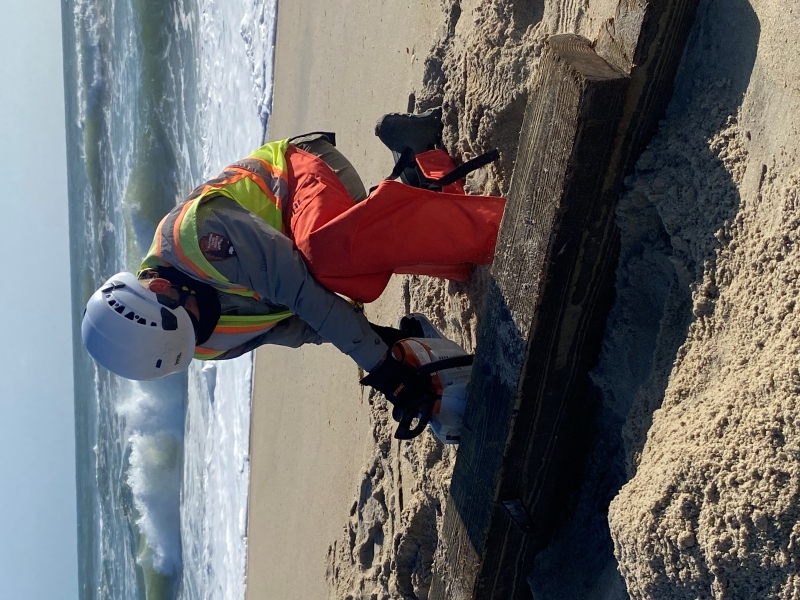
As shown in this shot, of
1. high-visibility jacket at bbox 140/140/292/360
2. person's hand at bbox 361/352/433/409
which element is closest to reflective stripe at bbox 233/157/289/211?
high-visibility jacket at bbox 140/140/292/360

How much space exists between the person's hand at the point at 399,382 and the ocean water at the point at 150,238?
528cm

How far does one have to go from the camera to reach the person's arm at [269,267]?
249 cm

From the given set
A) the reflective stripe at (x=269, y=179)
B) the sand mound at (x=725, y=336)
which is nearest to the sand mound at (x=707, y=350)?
the sand mound at (x=725, y=336)

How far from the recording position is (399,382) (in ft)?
8.27

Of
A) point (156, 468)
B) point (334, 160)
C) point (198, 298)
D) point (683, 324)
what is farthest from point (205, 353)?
point (156, 468)

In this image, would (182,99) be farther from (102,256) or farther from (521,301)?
(521,301)

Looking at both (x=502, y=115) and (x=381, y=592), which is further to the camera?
(x=381, y=592)

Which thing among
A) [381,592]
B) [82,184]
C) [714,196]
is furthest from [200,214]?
[82,184]

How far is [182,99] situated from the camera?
36.3 ft

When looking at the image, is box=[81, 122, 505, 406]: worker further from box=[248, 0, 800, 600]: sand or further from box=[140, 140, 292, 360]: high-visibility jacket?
box=[248, 0, 800, 600]: sand

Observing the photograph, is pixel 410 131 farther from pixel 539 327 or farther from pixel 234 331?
pixel 539 327

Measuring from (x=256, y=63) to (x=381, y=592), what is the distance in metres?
6.04

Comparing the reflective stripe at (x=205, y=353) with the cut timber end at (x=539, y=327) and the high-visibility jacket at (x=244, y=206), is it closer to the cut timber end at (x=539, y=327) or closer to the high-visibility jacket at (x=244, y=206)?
the high-visibility jacket at (x=244, y=206)

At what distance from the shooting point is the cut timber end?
185 centimetres
